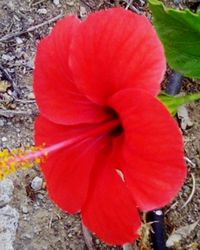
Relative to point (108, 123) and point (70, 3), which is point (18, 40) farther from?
point (108, 123)

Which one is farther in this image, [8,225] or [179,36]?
[8,225]

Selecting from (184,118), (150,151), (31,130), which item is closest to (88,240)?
(31,130)

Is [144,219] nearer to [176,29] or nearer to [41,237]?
[41,237]

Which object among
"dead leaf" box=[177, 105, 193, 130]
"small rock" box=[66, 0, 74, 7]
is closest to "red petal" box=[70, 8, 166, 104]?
"dead leaf" box=[177, 105, 193, 130]

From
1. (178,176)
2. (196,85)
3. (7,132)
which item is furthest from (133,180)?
(196,85)

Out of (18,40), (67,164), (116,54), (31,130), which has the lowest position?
(31,130)

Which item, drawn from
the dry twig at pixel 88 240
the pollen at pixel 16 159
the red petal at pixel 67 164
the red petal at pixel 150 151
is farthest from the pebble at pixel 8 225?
the red petal at pixel 150 151

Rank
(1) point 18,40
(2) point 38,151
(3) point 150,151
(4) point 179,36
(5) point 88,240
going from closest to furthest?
1. (3) point 150,151
2. (2) point 38,151
3. (4) point 179,36
4. (5) point 88,240
5. (1) point 18,40
